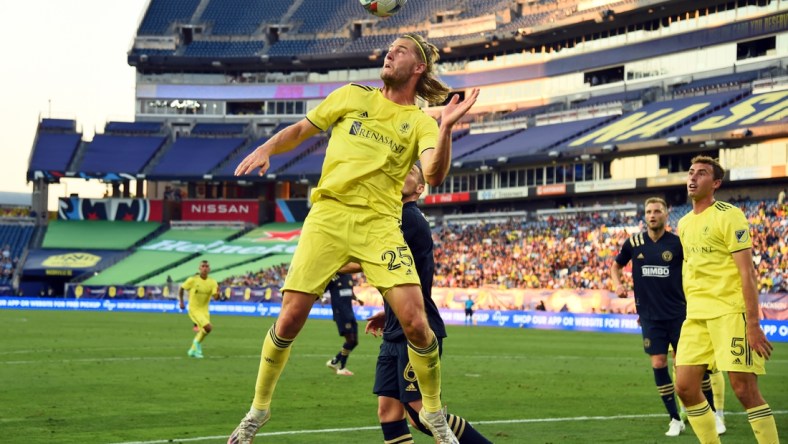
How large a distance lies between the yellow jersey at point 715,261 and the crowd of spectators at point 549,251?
3503 cm

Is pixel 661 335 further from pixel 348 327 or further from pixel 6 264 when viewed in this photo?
pixel 6 264

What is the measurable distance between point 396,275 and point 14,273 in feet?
Result: 259

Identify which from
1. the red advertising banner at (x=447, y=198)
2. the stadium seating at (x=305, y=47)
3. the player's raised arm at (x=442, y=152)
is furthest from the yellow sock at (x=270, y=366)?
the stadium seating at (x=305, y=47)

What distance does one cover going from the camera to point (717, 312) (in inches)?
362

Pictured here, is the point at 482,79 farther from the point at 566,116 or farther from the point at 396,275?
the point at 396,275

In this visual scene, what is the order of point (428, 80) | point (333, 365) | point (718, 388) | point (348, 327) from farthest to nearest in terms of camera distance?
point (333, 365) → point (348, 327) → point (718, 388) → point (428, 80)

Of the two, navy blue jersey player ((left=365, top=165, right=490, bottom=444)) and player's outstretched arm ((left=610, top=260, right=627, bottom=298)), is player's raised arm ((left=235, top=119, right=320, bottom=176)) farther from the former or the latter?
player's outstretched arm ((left=610, top=260, right=627, bottom=298))

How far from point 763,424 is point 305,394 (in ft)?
27.8

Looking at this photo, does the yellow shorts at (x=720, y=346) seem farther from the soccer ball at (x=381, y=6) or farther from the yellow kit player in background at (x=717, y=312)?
the soccer ball at (x=381, y=6)

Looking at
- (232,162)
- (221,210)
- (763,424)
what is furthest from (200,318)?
(221,210)

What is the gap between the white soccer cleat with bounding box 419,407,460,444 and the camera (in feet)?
24.6

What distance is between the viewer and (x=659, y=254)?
1269cm

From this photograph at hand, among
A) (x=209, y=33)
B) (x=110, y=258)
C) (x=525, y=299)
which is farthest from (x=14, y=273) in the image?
(x=525, y=299)

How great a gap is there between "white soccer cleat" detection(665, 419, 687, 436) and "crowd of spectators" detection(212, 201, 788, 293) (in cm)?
3200
